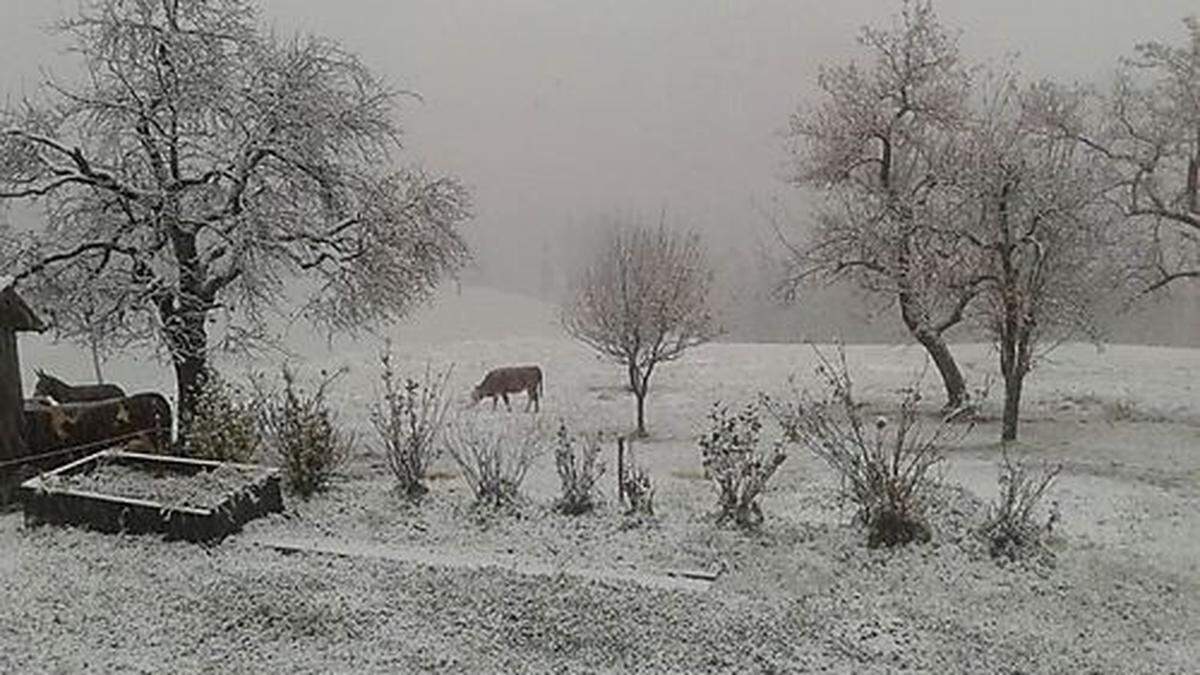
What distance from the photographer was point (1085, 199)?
18125 mm

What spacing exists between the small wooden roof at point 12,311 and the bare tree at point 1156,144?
57.7 ft

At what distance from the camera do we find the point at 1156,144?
62.4ft

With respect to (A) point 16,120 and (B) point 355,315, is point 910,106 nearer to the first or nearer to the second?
(B) point 355,315

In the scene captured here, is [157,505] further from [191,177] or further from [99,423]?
[191,177]

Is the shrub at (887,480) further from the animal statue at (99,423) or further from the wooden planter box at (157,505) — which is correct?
the animal statue at (99,423)

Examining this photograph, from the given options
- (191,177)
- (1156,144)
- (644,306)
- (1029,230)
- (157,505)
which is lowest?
(157,505)

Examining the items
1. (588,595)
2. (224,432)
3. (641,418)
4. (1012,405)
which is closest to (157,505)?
(224,432)

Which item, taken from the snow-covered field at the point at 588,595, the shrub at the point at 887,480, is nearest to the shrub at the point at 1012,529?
the snow-covered field at the point at 588,595

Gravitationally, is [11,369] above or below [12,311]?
below

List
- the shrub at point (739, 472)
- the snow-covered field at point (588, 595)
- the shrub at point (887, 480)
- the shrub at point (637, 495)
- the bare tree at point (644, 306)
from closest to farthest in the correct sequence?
the snow-covered field at point (588, 595) → the shrub at point (887, 480) → the shrub at point (739, 472) → the shrub at point (637, 495) → the bare tree at point (644, 306)

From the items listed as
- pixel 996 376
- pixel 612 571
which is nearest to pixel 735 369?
pixel 996 376

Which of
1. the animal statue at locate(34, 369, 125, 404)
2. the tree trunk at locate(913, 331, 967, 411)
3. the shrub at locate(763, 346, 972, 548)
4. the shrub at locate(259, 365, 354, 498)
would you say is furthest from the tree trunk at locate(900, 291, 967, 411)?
the animal statue at locate(34, 369, 125, 404)

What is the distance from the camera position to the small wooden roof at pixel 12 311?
9727mm

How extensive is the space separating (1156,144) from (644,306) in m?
10.1
